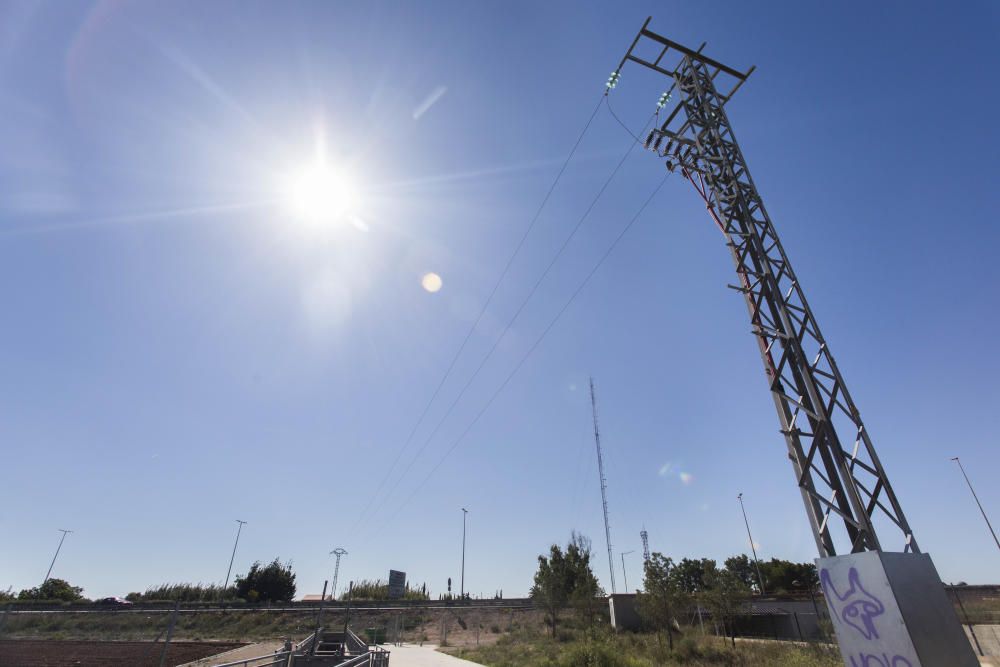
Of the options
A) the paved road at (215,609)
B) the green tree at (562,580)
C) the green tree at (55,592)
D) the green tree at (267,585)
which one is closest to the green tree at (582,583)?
the green tree at (562,580)

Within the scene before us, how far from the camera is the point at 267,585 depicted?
2466 inches

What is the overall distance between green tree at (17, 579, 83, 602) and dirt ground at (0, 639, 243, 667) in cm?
4152

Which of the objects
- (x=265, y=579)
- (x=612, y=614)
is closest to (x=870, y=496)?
(x=612, y=614)

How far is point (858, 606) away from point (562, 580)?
114 feet

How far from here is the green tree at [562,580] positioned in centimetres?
3303

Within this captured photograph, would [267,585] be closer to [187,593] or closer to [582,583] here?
[187,593]

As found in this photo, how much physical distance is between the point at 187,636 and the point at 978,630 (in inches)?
2289

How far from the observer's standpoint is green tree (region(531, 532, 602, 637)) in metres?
33.0

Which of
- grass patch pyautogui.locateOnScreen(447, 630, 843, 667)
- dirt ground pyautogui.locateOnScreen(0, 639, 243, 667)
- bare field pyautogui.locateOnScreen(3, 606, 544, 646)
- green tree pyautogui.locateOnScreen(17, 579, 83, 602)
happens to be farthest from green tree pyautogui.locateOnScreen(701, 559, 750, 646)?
green tree pyautogui.locateOnScreen(17, 579, 83, 602)

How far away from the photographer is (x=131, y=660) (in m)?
25.1

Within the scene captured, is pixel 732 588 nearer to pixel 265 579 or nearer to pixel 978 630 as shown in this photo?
pixel 978 630

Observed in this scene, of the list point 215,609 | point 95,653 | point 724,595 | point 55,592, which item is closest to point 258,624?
point 215,609

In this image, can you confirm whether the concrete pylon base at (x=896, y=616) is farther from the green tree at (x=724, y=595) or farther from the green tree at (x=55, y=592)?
the green tree at (x=55, y=592)

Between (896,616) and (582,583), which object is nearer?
(896,616)
